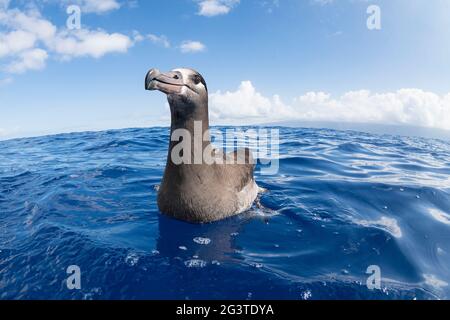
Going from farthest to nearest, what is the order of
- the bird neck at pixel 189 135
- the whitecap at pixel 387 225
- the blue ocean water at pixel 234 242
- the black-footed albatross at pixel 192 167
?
the whitecap at pixel 387 225 < the bird neck at pixel 189 135 < the black-footed albatross at pixel 192 167 < the blue ocean water at pixel 234 242

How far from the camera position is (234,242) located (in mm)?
6176

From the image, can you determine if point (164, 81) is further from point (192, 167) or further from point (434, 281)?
point (434, 281)

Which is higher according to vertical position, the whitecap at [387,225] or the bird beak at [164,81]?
the bird beak at [164,81]

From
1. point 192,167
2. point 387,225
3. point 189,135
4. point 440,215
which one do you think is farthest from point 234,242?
point 440,215

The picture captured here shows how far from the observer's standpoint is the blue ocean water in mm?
4754

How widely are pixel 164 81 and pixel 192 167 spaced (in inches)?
67.1

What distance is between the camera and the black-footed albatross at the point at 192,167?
574 cm

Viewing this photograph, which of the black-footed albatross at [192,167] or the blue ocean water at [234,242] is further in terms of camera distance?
the black-footed albatross at [192,167]

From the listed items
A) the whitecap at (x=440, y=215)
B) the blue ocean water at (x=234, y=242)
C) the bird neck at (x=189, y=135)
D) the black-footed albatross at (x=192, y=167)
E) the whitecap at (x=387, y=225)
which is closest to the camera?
the blue ocean water at (x=234, y=242)

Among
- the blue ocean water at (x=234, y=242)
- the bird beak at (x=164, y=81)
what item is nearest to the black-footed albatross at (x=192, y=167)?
the bird beak at (x=164, y=81)

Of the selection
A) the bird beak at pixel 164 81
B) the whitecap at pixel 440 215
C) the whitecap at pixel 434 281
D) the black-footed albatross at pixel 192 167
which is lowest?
the whitecap at pixel 434 281

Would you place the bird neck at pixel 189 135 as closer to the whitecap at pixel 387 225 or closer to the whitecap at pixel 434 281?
the whitecap at pixel 387 225
